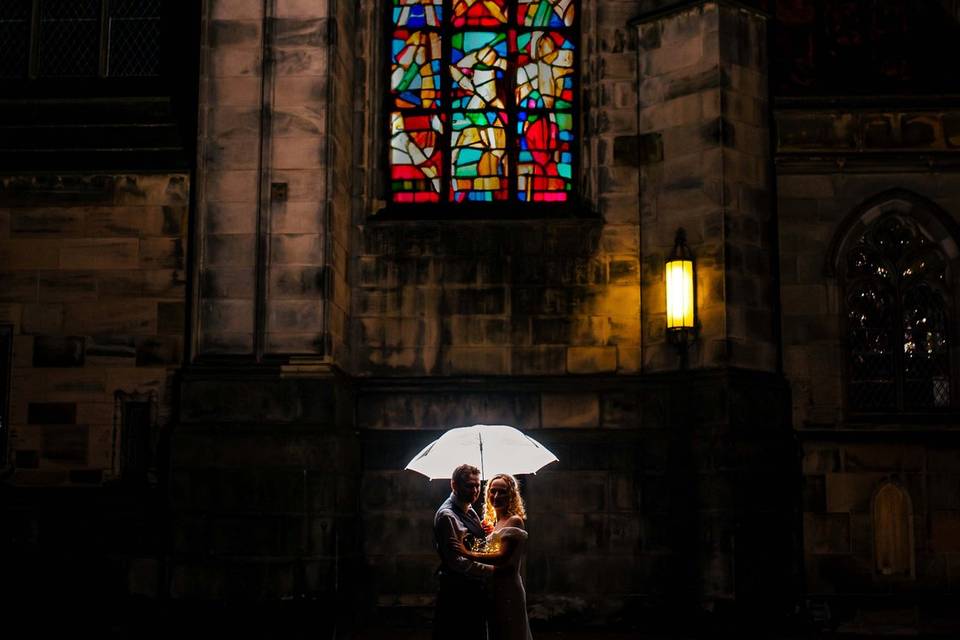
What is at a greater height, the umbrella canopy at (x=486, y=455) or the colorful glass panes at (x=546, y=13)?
the colorful glass panes at (x=546, y=13)

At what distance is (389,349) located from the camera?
13.7m

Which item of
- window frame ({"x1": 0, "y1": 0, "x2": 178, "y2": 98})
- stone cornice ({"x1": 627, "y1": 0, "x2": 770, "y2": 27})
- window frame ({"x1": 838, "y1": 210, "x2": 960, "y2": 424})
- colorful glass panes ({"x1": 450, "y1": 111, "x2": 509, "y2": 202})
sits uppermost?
stone cornice ({"x1": 627, "y1": 0, "x2": 770, "y2": 27})

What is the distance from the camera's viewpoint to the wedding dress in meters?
8.18

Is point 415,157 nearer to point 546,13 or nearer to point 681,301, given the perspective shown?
point 546,13

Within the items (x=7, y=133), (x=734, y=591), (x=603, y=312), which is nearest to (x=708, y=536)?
(x=734, y=591)

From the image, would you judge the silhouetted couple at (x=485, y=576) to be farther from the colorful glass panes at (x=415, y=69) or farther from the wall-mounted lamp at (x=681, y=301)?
the colorful glass panes at (x=415, y=69)

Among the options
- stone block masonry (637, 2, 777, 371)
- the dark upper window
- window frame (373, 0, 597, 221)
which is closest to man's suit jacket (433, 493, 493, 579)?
stone block masonry (637, 2, 777, 371)

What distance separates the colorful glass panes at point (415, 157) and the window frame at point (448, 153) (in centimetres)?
8

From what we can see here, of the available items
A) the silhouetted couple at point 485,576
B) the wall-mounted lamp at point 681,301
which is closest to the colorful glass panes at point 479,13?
the wall-mounted lamp at point 681,301

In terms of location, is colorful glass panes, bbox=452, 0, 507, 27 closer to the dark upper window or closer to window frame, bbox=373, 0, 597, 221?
window frame, bbox=373, 0, 597, 221

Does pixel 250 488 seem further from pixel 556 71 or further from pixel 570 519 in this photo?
pixel 556 71

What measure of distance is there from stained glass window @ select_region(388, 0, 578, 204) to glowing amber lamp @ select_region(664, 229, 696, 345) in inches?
77.4

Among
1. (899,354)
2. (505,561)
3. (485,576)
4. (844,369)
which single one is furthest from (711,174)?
(485,576)

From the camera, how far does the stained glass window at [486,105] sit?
14.2 m
